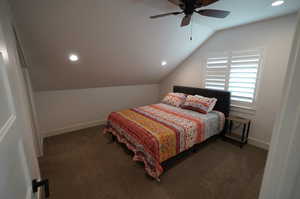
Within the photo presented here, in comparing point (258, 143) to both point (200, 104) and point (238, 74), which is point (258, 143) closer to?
point (200, 104)

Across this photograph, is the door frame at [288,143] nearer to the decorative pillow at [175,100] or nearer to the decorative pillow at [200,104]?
the decorative pillow at [200,104]

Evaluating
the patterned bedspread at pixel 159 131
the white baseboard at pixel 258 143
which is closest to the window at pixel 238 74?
the patterned bedspread at pixel 159 131

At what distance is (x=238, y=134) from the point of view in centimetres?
301

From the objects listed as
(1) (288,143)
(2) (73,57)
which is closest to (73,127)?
(2) (73,57)

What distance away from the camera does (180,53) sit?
361 cm

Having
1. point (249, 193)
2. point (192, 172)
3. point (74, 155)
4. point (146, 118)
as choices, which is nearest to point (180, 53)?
point (146, 118)

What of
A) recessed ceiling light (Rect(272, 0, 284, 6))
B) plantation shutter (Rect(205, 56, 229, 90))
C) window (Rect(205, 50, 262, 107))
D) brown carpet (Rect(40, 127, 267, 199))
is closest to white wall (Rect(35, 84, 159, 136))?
brown carpet (Rect(40, 127, 267, 199))

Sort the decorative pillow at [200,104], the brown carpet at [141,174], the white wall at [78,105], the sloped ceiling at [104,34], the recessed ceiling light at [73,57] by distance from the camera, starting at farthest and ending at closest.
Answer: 1. the white wall at [78,105]
2. the decorative pillow at [200,104]
3. the recessed ceiling light at [73,57]
4. the sloped ceiling at [104,34]
5. the brown carpet at [141,174]

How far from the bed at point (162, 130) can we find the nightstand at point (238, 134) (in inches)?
8.1

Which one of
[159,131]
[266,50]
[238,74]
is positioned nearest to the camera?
[159,131]

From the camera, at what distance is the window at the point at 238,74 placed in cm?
267

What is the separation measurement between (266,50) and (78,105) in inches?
172

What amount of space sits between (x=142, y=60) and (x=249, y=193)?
3114 millimetres

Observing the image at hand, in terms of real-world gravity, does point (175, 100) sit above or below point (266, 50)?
below
